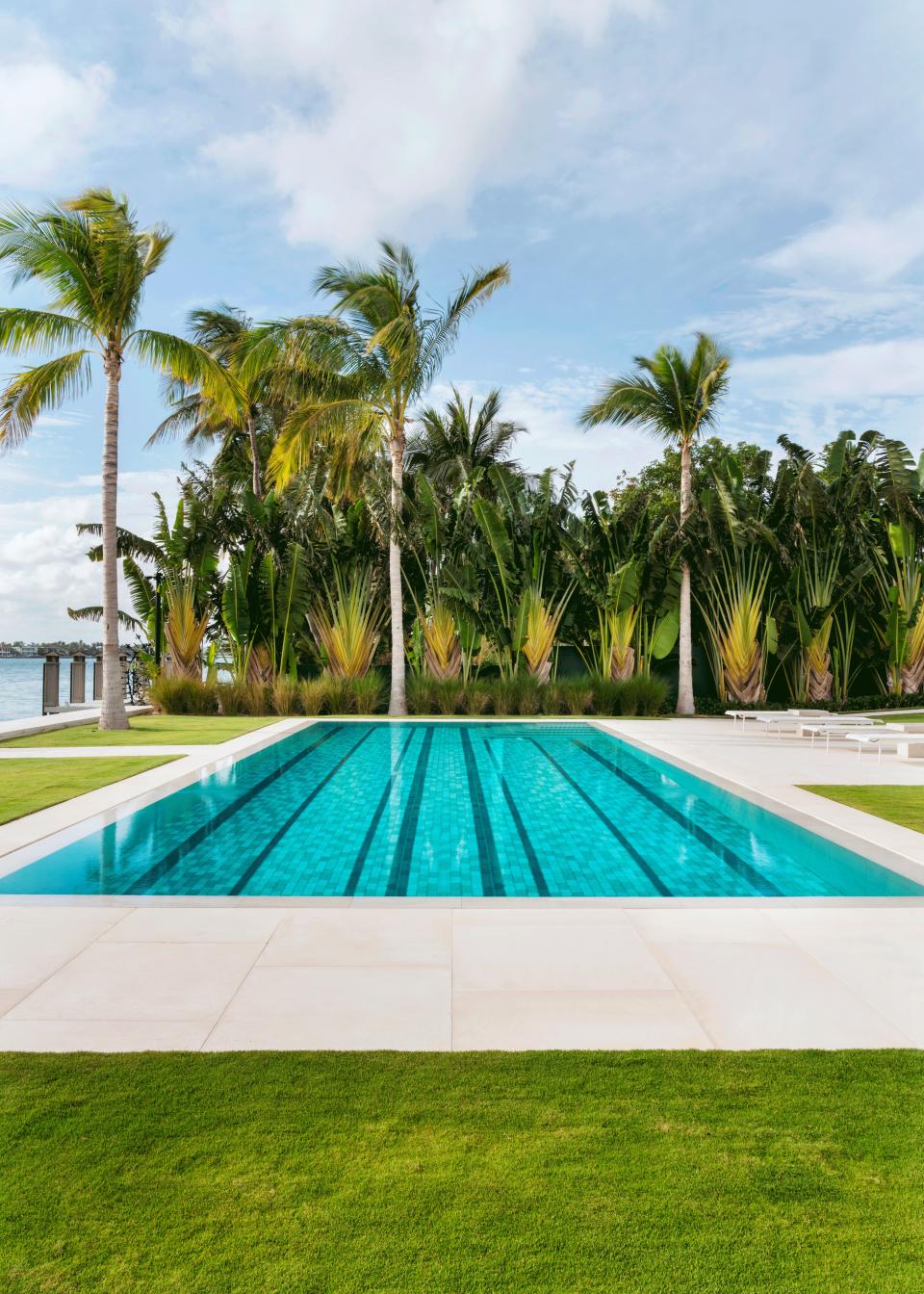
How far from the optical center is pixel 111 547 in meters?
12.7

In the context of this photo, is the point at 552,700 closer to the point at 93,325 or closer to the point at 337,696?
the point at 337,696

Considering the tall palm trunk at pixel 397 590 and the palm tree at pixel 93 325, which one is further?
the tall palm trunk at pixel 397 590

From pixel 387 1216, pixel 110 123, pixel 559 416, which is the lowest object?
pixel 387 1216

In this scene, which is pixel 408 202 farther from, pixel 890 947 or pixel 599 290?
pixel 890 947

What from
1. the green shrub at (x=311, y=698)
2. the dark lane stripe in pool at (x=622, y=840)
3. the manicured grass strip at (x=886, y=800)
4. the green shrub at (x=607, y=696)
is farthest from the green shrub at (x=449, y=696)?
the manicured grass strip at (x=886, y=800)

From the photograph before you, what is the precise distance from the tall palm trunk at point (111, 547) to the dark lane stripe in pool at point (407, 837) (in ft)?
17.7

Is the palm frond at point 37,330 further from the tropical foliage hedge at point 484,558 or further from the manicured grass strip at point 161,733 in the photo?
the manicured grass strip at point 161,733

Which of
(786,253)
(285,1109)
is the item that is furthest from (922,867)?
(786,253)

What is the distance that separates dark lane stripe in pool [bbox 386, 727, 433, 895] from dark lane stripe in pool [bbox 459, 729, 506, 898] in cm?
49

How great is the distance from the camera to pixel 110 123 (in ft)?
43.1

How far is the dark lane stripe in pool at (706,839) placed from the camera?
17.3 ft

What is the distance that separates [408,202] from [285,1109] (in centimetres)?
1695

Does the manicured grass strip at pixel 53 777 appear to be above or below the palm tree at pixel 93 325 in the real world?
below

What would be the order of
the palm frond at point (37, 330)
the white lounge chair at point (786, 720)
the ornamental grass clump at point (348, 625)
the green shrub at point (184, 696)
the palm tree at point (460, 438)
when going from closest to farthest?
the palm frond at point (37, 330) < the white lounge chair at point (786, 720) < the green shrub at point (184, 696) < the ornamental grass clump at point (348, 625) < the palm tree at point (460, 438)
